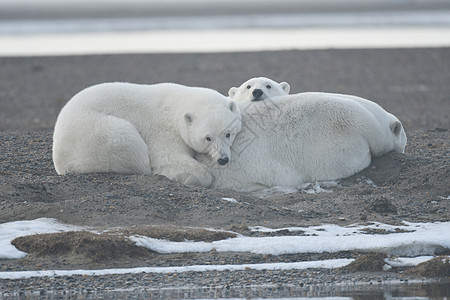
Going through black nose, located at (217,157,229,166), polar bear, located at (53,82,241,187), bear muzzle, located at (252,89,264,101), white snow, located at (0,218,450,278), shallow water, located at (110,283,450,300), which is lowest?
shallow water, located at (110,283,450,300)

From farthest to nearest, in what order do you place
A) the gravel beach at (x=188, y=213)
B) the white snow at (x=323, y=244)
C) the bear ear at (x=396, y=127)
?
the bear ear at (x=396, y=127) → the white snow at (x=323, y=244) → the gravel beach at (x=188, y=213)

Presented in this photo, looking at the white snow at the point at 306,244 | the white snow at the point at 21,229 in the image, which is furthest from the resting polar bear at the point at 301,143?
the white snow at the point at 21,229

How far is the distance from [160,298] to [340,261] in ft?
5.12

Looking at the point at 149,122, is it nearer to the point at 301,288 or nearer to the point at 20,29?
the point at 301,288

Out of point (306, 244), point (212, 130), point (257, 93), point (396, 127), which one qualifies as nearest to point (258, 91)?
point (257, 93)

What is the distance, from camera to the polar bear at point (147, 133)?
8.16m

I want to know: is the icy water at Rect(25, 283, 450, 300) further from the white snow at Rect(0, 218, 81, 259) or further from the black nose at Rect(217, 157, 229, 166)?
the black nose at Rect(217, 157, 229, 166)

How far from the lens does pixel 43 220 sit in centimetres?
696

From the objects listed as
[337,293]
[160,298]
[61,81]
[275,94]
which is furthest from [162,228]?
[61,81]

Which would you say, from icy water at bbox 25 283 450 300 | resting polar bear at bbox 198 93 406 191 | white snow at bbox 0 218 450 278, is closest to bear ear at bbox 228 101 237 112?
resting polar bear at bbox 198 93 406 191

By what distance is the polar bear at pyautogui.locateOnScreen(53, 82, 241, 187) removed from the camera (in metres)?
8.16

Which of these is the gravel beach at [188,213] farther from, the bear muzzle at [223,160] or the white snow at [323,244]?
the bear muzzle at [223,160]

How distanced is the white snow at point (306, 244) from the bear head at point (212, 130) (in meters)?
1.47

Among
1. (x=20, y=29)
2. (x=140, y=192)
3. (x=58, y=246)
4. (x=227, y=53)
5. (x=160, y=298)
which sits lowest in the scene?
(x=160, y=298)
